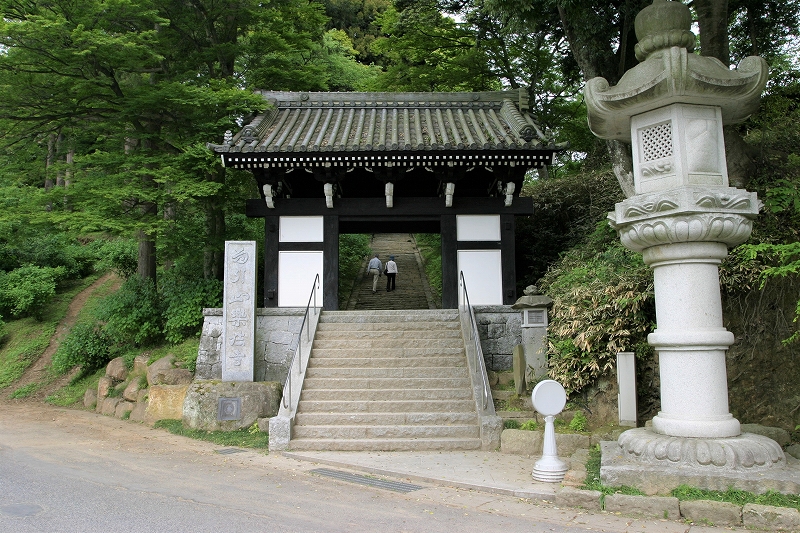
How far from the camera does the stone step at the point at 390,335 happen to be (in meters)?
10.9

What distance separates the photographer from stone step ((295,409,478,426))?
29.1 feet

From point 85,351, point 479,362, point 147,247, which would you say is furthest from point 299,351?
point 85,351

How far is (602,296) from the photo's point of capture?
8.87 metres

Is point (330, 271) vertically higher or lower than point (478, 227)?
lower

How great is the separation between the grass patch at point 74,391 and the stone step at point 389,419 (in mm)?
7035

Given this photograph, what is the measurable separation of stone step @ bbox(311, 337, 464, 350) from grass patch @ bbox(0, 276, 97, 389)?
31.3 ft

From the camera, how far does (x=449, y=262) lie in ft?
40.2

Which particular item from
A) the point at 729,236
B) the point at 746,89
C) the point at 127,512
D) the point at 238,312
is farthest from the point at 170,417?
the point at 746,89

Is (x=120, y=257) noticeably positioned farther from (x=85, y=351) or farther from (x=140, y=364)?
(x=140, y=364)

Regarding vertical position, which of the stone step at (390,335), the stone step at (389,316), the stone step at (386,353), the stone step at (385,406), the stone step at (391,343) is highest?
the stone step at (389,316)

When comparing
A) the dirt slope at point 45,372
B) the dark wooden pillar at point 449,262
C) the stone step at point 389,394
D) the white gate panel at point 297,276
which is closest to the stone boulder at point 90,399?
the dirt slope at point 45,372

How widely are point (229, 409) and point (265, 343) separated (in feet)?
6.11

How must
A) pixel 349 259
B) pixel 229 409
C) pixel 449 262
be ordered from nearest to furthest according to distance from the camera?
pixel 229 409 → pixel 449 262 → pixel 349 259

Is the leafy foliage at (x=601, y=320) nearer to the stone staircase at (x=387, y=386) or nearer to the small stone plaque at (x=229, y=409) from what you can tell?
the stone staircase at (x=387, y=386)
